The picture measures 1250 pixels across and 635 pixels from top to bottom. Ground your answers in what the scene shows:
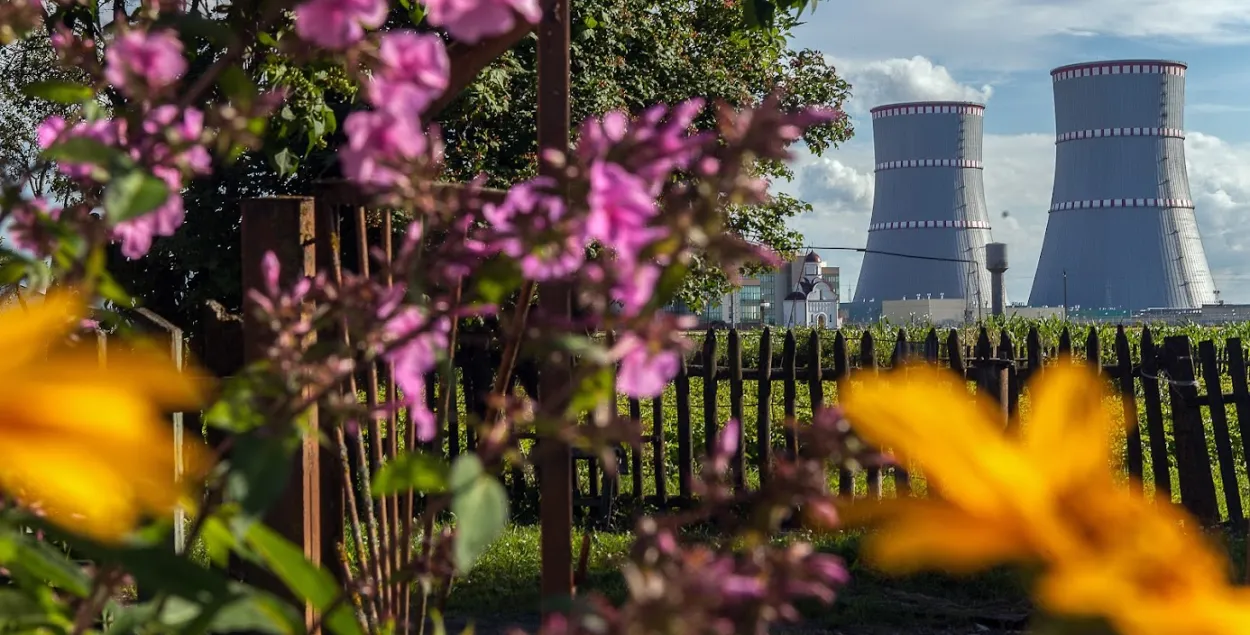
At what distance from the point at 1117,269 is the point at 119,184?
150 feet

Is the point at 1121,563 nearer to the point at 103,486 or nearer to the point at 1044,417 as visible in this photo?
the point at 1044,417

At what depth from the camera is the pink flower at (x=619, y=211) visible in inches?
20.9

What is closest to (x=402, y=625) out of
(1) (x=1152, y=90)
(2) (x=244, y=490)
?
(2) (x=244, y=490)

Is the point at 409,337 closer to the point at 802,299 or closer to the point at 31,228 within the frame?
the point at 31,228

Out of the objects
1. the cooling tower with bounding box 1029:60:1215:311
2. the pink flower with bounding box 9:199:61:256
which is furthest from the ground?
the cooling tower with bounding box 1029:60:1215:311

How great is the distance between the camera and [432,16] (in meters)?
0.51

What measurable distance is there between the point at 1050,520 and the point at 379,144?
12.9 inches

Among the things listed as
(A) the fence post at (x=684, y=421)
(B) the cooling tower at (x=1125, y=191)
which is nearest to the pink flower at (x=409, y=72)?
(A) the fence post at (x=684, y=421)

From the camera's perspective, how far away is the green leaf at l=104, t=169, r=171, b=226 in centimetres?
52

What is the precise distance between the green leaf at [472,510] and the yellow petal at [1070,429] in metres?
0.23

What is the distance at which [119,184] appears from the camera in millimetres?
540

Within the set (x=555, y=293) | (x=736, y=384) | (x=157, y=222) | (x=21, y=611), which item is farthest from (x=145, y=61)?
(x=736, y=384)

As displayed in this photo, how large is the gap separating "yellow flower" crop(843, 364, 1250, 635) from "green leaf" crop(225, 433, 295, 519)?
0.25 metres

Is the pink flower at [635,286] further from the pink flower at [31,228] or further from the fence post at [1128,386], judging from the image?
the fence post at [1128,386]
